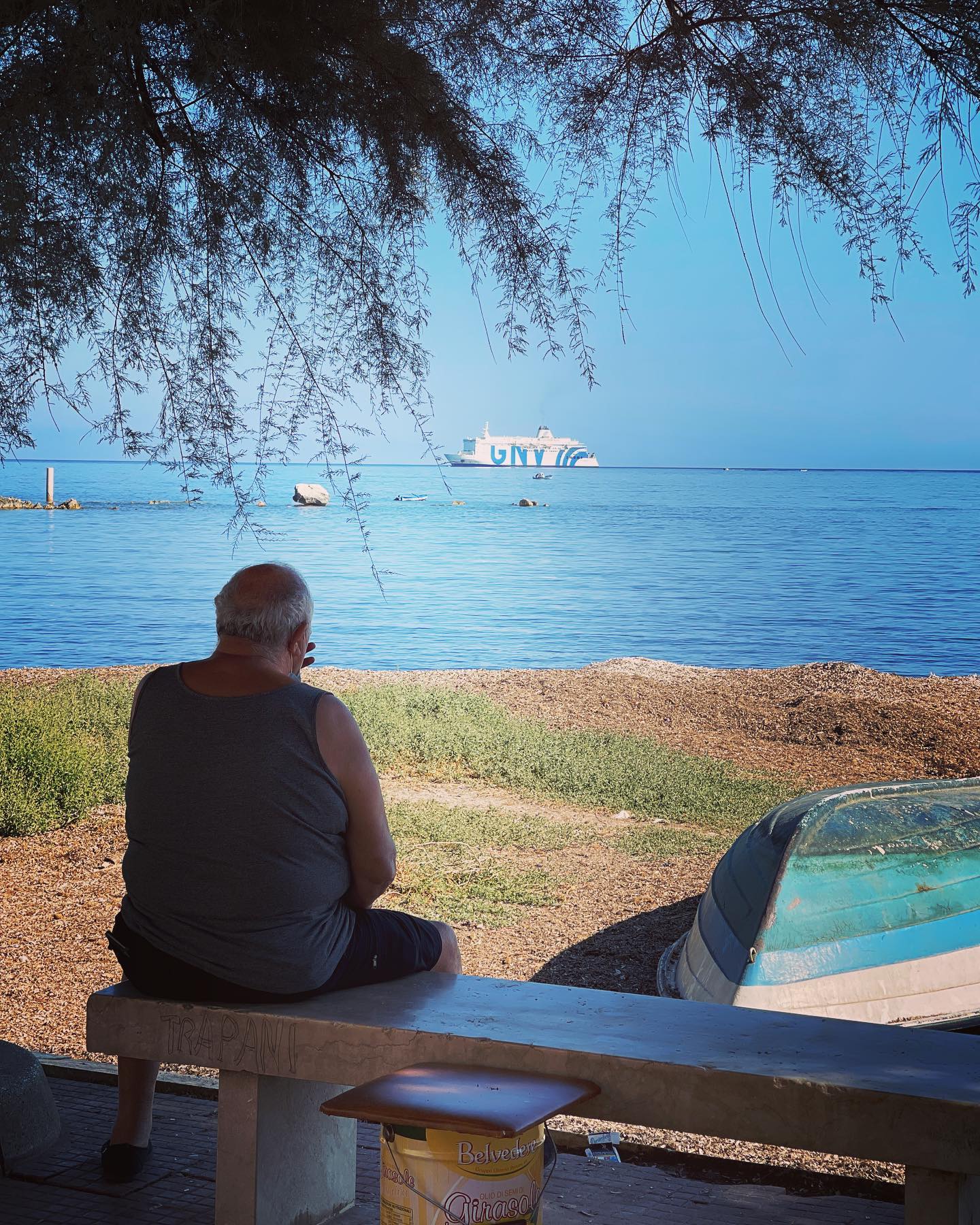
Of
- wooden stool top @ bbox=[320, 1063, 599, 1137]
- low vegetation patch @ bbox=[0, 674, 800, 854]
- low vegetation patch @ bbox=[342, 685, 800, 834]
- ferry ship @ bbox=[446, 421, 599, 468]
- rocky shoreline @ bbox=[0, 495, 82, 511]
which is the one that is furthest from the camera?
ferry ship @ bbox=[446, 421, 599, 468]

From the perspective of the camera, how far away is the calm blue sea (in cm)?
2097

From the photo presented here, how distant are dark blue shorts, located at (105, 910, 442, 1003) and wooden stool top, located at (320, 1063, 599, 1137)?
0.37 m

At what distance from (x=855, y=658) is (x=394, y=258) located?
19667mm

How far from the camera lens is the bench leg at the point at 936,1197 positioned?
75.5 inches

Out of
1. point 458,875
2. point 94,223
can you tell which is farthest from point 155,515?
point 94,223

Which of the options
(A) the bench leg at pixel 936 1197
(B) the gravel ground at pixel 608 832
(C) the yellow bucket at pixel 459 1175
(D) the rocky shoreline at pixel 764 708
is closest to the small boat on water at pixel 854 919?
(B) the gravel ground at pixel 608 832

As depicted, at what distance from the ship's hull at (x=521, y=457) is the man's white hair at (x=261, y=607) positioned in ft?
383

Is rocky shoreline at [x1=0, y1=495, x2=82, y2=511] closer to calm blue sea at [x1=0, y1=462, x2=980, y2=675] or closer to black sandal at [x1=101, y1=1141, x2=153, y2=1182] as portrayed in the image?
calm blue sea at [x1=0, y1=462, x2=980, y2=675]

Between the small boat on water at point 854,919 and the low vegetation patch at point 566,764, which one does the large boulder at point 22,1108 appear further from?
the low vegetation patch at point 566,764

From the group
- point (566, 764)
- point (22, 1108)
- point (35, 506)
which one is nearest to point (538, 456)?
point (35, 506)

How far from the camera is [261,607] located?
2.45 metres

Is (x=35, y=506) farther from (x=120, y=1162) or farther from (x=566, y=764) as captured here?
(x=120, y=1162)

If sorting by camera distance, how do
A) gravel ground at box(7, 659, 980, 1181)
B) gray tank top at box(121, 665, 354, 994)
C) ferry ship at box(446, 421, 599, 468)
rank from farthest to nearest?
ferry ship at box(446, 421, 599, 468), gravel ground at box(7, 659, 980, 1181), gray tank top at box(121, 665, 354, 994)

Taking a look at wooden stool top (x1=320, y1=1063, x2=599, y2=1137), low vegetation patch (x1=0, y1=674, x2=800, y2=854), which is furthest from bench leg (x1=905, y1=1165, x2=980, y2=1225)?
low vegetation patch (x1=0, y1=674, x2=800, y2=854)
